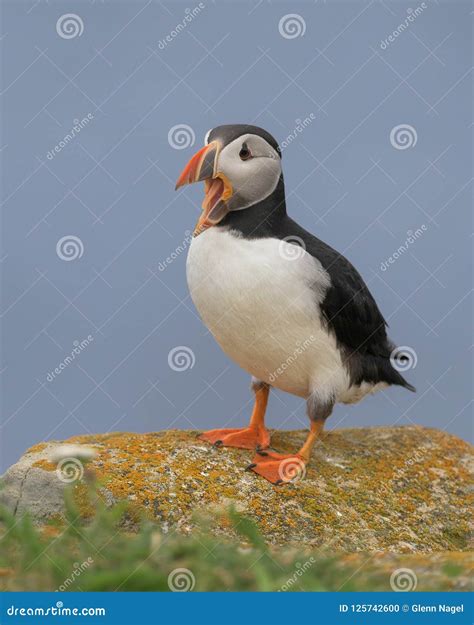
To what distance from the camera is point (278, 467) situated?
664 centimetres

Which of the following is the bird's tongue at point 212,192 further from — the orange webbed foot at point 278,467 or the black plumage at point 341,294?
the orange webbed foot at point 278,467

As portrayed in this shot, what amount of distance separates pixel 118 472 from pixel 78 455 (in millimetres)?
354

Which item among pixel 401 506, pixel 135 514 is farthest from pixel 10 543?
pixel 401 506

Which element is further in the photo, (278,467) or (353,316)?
(353,316)

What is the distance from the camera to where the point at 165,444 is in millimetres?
6777

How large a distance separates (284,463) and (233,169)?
2244 mm
